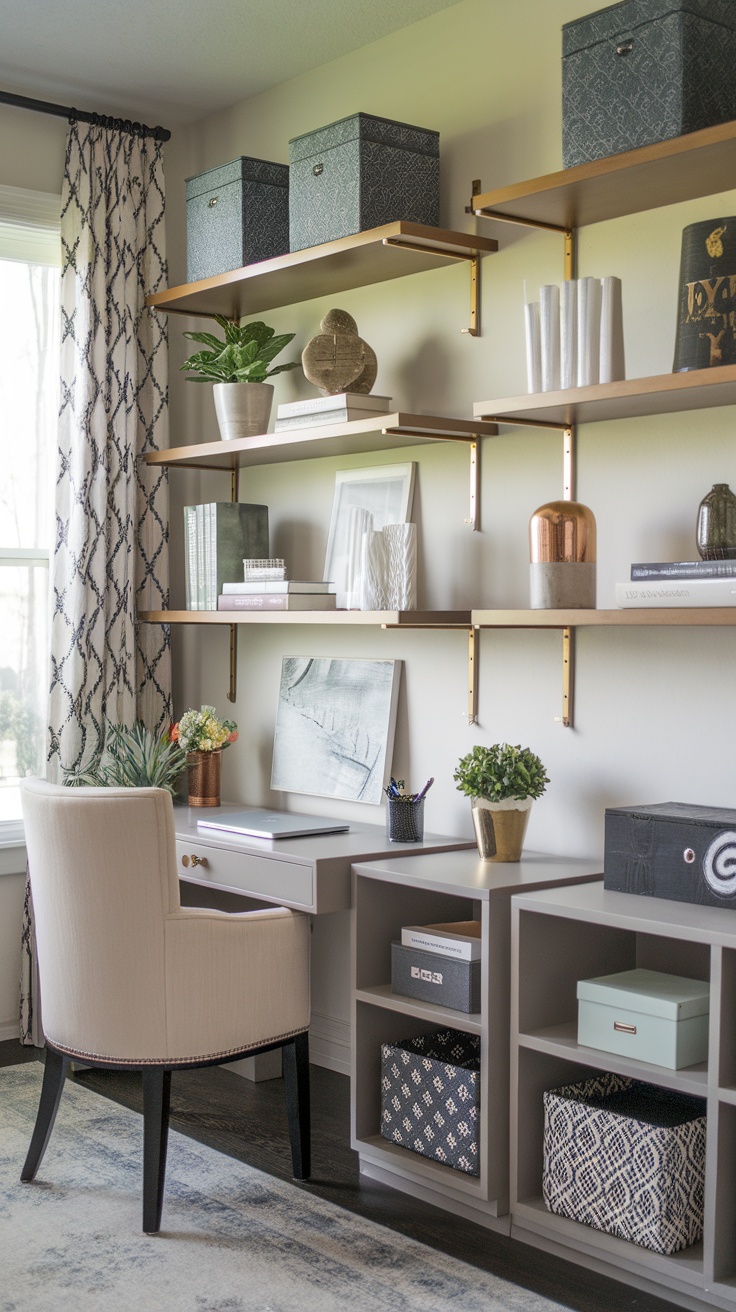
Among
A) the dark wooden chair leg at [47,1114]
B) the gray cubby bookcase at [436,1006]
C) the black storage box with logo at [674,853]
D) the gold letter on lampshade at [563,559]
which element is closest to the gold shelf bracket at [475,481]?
the gold letter on lampshade at [563,559]

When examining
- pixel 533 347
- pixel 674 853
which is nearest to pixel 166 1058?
pixel 674 853

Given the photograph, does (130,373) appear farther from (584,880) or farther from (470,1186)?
(470,1186)

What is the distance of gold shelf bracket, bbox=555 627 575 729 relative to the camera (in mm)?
2895

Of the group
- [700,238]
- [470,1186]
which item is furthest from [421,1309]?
[700,238]

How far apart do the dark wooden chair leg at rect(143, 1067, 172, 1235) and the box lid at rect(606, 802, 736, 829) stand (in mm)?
1034

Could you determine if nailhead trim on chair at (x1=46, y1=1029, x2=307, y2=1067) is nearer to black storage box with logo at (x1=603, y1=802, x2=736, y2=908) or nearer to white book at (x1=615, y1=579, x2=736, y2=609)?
black storage box with logo at (x1=603, y1=802, x2=736, y2=908)

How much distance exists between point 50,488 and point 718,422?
6.88ft

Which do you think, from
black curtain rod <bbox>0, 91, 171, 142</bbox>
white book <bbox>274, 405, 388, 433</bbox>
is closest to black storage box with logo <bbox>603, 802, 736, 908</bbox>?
white book <bbox>274, 405, 388, 433</bbox>

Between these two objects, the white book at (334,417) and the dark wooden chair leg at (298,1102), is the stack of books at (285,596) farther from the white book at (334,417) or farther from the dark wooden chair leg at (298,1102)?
the dark wooden chair leg at (298,1102)

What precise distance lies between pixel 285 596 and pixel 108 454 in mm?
920

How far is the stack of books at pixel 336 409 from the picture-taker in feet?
10.2

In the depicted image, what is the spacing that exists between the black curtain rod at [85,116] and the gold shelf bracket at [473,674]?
6.26 feet

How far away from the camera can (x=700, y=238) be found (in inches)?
93.2

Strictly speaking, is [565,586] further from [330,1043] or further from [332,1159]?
[330,1043]
